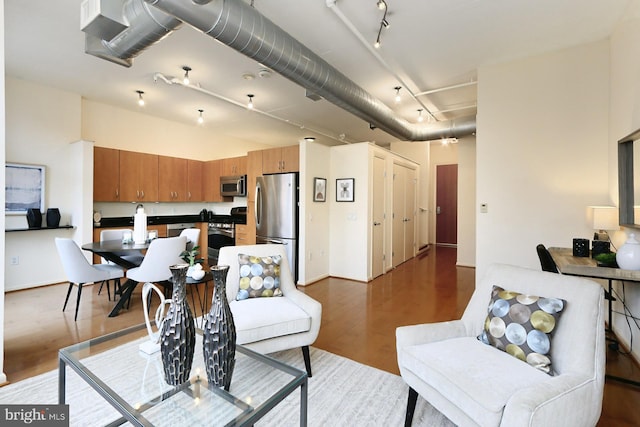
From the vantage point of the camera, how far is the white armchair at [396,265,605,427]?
1173 mm

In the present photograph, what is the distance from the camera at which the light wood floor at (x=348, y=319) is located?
2.26 meters

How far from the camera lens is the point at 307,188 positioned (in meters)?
4.71

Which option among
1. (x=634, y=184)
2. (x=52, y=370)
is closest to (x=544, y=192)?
(x=634, y=184)

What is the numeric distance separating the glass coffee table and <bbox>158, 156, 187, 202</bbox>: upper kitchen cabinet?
14.9 ft

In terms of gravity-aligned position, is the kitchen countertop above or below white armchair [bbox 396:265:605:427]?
above

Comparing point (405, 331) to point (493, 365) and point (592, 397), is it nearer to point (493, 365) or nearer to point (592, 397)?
point (493, 365)

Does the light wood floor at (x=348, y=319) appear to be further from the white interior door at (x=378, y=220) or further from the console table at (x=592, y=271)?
the console table at (x=592, y=271)

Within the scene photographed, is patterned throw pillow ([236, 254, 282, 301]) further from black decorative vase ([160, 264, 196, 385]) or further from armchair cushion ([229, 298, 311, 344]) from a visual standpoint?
black decorative vase ([160, 264, 196, 385])

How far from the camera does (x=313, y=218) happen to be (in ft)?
16.1

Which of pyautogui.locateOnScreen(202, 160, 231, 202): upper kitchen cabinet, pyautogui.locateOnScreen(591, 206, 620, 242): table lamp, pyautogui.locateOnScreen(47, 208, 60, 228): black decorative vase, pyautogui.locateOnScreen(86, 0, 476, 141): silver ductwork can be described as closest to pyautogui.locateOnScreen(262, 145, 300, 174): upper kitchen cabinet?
pyautogui.locateOnScreen(86, 0, 476, 141): silver ductwork

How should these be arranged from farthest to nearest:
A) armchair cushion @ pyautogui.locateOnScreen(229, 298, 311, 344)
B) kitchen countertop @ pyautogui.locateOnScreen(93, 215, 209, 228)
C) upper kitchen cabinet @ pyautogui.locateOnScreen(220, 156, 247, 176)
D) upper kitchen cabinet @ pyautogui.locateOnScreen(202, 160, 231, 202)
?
upper kitchen cabinet @ pyautogui.locateOnScreen(202, 160, 231, 202), upper kitchen cabinet @ pyautogui.locateOnScreen(220, 156, 247, 176), kitchen countertop @ pyautogui.locateOnScreen(93, 215, 209, 228), armchair cushion @ pyautogui.locateOnScreen(229, 298, 311, 344)

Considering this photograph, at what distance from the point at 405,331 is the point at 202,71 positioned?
3840 millimetres

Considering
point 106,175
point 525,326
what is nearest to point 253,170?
point 106,175

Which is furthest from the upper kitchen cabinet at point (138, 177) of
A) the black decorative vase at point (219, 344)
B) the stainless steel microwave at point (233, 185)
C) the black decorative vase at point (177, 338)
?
the black decorative vase at point (219, 344)
